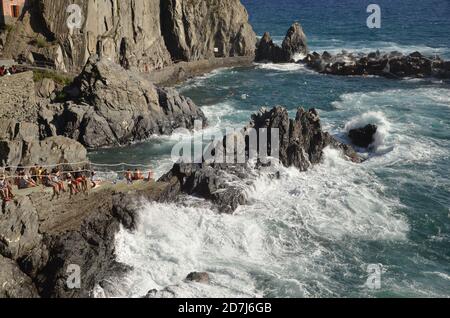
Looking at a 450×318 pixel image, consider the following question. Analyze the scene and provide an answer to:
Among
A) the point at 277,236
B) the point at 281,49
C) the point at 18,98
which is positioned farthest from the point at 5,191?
the point at 281,49

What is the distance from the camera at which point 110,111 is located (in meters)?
53.0

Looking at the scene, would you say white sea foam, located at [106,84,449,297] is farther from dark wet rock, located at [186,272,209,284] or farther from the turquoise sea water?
dark wet rock, located at [186,272,209,284]

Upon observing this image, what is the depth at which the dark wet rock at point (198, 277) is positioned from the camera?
2944 centimetres

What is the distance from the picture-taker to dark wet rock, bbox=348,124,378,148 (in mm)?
52562

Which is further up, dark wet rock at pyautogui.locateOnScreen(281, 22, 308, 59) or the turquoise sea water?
dark wet rock at pyautogui.locateOnScreen(281, 22, 308, 59)

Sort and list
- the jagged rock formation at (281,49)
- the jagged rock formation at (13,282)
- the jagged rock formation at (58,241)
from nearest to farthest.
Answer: the jagged rock formation at (13,282) < the jagged rock formation at (58,241) < the jagged rock formation at (281,49)

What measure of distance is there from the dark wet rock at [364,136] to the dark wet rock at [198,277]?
2806 centimetres

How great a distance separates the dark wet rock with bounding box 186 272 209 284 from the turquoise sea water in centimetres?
46

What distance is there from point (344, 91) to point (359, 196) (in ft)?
120

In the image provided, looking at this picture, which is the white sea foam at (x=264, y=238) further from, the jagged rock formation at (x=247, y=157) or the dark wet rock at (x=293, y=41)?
the dark wet rock at (x=293, y=41)

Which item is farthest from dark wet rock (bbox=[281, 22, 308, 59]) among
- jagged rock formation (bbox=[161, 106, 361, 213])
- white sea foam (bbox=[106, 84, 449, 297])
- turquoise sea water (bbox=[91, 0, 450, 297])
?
white sea foam (bbox=[106, 84, 449, 297])

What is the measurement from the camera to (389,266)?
32.5 metres

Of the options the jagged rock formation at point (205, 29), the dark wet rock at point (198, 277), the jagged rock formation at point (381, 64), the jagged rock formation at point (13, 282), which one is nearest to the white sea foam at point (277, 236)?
the dark wet rock at point (198, 277)
